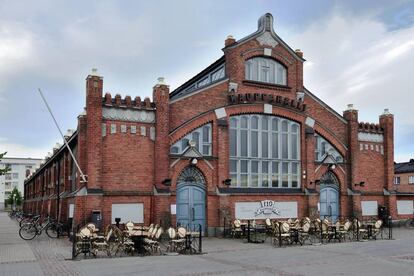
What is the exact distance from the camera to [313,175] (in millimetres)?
28609

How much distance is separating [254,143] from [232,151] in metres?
1.50

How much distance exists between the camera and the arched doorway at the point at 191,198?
81.3 ft

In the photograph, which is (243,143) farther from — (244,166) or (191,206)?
(191,206)

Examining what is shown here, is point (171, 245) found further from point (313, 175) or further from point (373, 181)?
point (373, 181)

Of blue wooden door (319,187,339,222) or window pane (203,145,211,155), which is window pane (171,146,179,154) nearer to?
window pane (203,145,211,155)

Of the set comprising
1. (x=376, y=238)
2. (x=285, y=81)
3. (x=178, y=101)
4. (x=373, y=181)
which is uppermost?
(x=285, y=81)

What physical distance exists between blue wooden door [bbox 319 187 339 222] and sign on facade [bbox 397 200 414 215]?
5472 mm

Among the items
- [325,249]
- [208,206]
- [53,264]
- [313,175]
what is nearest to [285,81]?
[313,175]

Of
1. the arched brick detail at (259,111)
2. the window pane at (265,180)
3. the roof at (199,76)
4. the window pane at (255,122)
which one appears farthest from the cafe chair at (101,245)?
the window pane at (255,122)

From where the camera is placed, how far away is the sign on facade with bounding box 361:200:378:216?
30.8 meters

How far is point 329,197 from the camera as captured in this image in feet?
97.2

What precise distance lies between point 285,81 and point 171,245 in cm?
1322

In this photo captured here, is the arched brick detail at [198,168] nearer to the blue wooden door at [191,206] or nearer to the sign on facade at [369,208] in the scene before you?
the blue wooden door at [191,206]

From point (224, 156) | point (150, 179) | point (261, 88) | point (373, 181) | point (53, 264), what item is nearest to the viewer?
point (53, 264)
